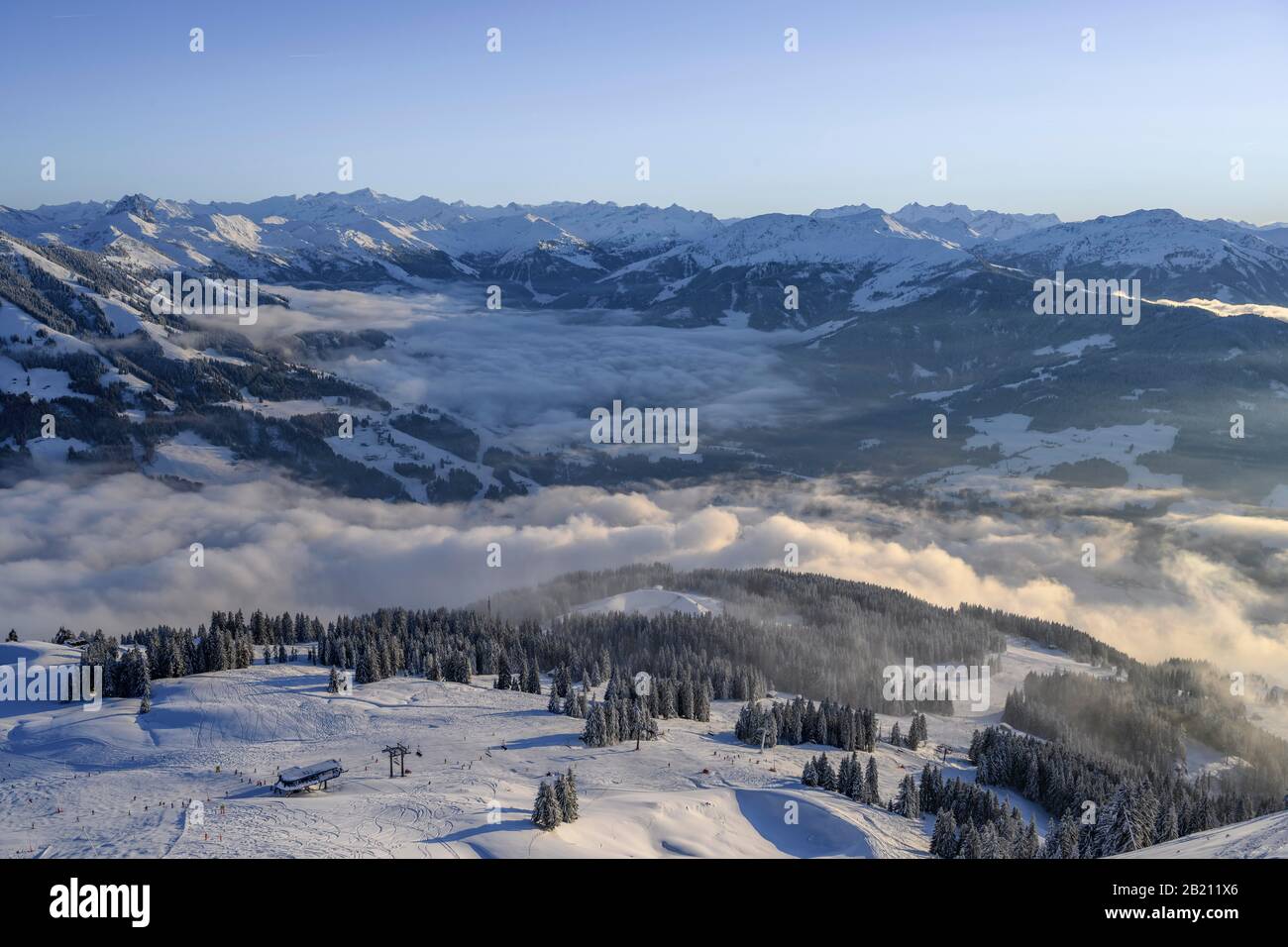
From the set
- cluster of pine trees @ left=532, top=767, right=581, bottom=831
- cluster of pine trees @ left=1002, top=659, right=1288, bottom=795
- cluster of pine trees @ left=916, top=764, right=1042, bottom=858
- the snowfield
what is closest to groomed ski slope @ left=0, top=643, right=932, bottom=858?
the snowfield

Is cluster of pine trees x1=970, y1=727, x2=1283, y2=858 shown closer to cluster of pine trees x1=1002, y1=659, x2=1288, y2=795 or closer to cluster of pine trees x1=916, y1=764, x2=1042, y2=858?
cluster of pine trees x1=916, y1=764, x2=1042, y2=858

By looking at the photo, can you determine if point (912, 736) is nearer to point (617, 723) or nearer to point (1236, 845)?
point (617, 723)

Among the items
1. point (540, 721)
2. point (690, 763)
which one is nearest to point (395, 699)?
point (540, 721)

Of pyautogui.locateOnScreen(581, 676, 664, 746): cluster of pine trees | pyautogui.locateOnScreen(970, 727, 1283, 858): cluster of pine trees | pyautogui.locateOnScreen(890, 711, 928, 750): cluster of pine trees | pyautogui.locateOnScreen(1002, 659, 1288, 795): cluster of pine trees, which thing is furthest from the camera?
pyautogui.locateOnScreen(1002, 659, 1288, 795): cluster of pine trees

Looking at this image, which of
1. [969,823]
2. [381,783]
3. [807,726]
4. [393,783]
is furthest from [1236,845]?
[807,726]

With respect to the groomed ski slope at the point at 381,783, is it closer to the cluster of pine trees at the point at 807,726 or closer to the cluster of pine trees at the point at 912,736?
the cluster of pine trees at the point at 807,726
